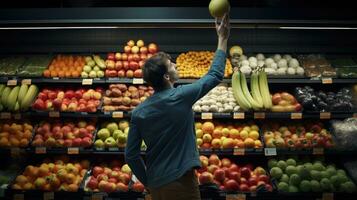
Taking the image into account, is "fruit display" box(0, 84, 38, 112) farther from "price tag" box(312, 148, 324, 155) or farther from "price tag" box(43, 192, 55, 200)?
"price tag" box(312, 148, 324, 155)

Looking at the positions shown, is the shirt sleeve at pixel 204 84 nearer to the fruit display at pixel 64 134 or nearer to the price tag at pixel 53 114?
the fruit display at pixel 64 134

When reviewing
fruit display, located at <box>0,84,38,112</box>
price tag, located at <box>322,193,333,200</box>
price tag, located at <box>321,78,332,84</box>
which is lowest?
price tag, located at <box>322,193,333,200</box>

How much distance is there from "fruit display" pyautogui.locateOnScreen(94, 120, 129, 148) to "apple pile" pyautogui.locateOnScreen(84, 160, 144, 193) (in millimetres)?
282

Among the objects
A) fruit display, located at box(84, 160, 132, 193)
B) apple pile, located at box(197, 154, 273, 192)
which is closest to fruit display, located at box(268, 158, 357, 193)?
apple pile, located at box(197, 154, 273, 192)

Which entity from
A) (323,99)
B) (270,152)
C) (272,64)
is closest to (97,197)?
(270,152)

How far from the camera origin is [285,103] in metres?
5.58

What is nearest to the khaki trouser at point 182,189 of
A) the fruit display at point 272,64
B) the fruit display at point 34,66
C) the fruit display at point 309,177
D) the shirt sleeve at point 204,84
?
the shirt sleeve at point 204,84

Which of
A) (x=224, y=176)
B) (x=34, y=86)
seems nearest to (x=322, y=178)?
(x=224, y=176)

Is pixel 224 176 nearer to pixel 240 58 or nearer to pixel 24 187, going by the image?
pixel 240 58

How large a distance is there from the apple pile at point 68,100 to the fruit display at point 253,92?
1642mm

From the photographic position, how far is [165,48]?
6.30 meters

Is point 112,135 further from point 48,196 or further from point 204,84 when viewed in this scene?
point 204,84

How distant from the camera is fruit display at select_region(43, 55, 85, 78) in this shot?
5766mm

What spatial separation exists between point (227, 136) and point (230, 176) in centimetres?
59
